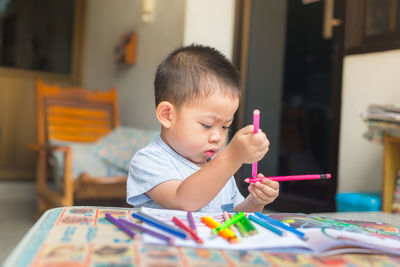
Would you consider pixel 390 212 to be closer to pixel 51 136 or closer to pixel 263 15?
pixel 263 15

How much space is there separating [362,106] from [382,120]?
40 cm

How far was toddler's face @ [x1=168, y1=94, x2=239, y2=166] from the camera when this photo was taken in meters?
0.82

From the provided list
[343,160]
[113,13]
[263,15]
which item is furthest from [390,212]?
[113,13]

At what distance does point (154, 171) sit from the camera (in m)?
0.81

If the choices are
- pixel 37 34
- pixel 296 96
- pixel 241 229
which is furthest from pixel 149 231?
pixel 37 34

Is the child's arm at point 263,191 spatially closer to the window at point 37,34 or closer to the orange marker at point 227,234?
the orange marker at point 227,234

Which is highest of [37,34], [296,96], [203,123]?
[37,34]

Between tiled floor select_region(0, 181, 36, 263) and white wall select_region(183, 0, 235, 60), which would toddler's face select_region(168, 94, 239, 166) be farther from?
white wall select_region(183, 0, 235, 60)

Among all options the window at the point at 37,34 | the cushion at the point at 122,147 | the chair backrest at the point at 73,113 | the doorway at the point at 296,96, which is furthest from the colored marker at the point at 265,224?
the window at the point at 37,34

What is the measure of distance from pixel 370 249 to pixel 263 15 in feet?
7.69

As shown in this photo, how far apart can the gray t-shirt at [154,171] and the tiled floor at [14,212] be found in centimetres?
131

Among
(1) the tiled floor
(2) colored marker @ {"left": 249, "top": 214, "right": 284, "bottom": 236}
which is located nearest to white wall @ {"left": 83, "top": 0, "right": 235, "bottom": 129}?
(1) the tiled floor

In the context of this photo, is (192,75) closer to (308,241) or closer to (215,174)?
(215,174)

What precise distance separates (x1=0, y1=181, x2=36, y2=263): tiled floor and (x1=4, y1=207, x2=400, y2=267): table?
156cm
